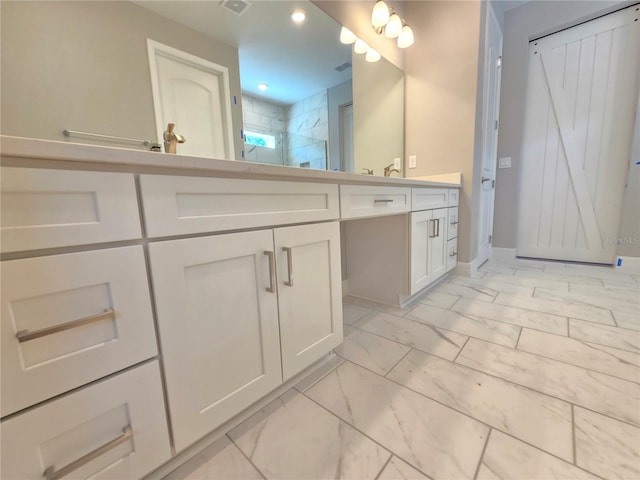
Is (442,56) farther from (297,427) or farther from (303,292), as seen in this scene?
(297,427)

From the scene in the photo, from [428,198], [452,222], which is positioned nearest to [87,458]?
[428,198]

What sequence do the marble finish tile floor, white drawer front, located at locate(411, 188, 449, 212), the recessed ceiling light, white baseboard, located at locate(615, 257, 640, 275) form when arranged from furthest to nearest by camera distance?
white baseboard, located at locate(615, 257, 640, 275) → white drawer front, located at locate(411, 188, 449, 212) → the recessed ceiling light → the marble finish tile floor

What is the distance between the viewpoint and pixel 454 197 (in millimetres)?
2176

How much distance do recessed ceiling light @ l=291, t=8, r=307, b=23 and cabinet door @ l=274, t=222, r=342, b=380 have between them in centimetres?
129

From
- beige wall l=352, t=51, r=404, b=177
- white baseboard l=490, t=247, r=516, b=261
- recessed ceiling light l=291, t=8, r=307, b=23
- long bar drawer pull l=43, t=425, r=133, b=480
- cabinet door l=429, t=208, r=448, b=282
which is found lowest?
white baseboard l=490, t=247, r=516, b=261

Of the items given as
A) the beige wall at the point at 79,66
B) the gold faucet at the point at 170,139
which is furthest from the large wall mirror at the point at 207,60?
the gold faucet at the point at 170,139

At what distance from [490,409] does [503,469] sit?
0.74 feet

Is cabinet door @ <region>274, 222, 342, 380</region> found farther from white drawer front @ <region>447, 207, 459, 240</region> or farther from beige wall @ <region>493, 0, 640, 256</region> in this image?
beige wall @ <region>493, 0, 640, 256</region>

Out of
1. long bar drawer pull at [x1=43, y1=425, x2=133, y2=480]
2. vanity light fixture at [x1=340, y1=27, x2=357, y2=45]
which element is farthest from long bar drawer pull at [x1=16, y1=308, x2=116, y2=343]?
vanity light fixture at [x1=340, y1=27, x2=357, y2=45]

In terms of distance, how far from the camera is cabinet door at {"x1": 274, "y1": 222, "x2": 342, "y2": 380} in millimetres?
886

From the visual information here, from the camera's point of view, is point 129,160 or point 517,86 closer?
point 129,160

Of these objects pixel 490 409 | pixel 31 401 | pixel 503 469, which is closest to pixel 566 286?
pixel 490 409

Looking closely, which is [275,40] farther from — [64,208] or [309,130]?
[64,208]

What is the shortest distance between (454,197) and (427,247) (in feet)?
2.21
